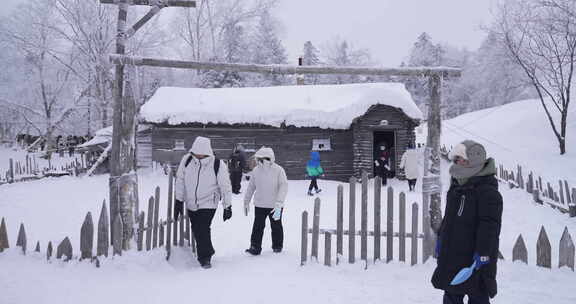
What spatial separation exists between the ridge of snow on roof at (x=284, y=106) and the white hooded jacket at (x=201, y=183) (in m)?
10.7

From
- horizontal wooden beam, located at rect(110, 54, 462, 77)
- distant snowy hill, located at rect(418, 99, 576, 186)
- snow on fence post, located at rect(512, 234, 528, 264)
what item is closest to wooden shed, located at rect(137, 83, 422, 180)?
distant snowy hill, located at rect(418, 99, 576, 186)

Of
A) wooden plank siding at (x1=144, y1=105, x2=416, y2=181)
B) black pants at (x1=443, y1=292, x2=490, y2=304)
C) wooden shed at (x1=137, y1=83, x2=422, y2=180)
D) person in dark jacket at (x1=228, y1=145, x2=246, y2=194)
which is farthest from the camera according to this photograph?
wooden plank siding at (x1=144, y1=105, x2=416, y2=181)

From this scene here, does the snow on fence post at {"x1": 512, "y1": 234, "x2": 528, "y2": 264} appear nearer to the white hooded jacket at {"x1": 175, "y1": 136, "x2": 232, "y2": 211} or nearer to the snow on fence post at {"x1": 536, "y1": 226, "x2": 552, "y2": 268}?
the snow on fence post at {"x1": 536, "y1": 226, "x2": 552, "y2": 268}

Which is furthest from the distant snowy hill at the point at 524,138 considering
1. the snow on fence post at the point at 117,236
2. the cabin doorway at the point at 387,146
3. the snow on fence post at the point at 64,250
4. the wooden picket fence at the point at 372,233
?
the snow on fence post at the point at 64,250

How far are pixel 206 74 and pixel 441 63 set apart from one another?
94.4ft

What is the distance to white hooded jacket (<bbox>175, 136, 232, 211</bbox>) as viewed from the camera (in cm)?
533

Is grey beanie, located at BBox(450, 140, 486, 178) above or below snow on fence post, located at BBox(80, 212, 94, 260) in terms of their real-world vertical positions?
above

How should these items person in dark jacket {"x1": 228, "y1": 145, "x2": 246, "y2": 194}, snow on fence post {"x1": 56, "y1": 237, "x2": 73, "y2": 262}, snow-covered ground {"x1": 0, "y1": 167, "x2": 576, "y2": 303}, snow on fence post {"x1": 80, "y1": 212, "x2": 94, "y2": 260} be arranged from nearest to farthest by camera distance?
1. snow-covered ground {"x1": 0, "y1": 167, "x2": 576, "y2": 303}
2. snow on fence post {"x1": 80, "y1": 212, "x2": 94, "y2": 260}
3. snow on fence post {"x1": 56, "y1": 237, "x2": 73, "y2": 262}
4. person in dark jacket {"x1": 228, "y1": 145, "x2": 246, "y2": 194}

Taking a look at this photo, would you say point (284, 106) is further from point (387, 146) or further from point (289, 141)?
point (387, 146)

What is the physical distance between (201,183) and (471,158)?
359cm

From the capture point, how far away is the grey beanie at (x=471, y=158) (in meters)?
2.99

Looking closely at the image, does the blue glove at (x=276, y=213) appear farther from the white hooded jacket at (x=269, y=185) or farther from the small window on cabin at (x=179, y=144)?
the small window on cabin at (x=179, y=144)

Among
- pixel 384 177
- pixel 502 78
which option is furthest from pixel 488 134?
pixel 502 78

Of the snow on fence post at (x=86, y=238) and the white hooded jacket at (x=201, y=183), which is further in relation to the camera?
the white hooded jacket at (x=201, y=183)
